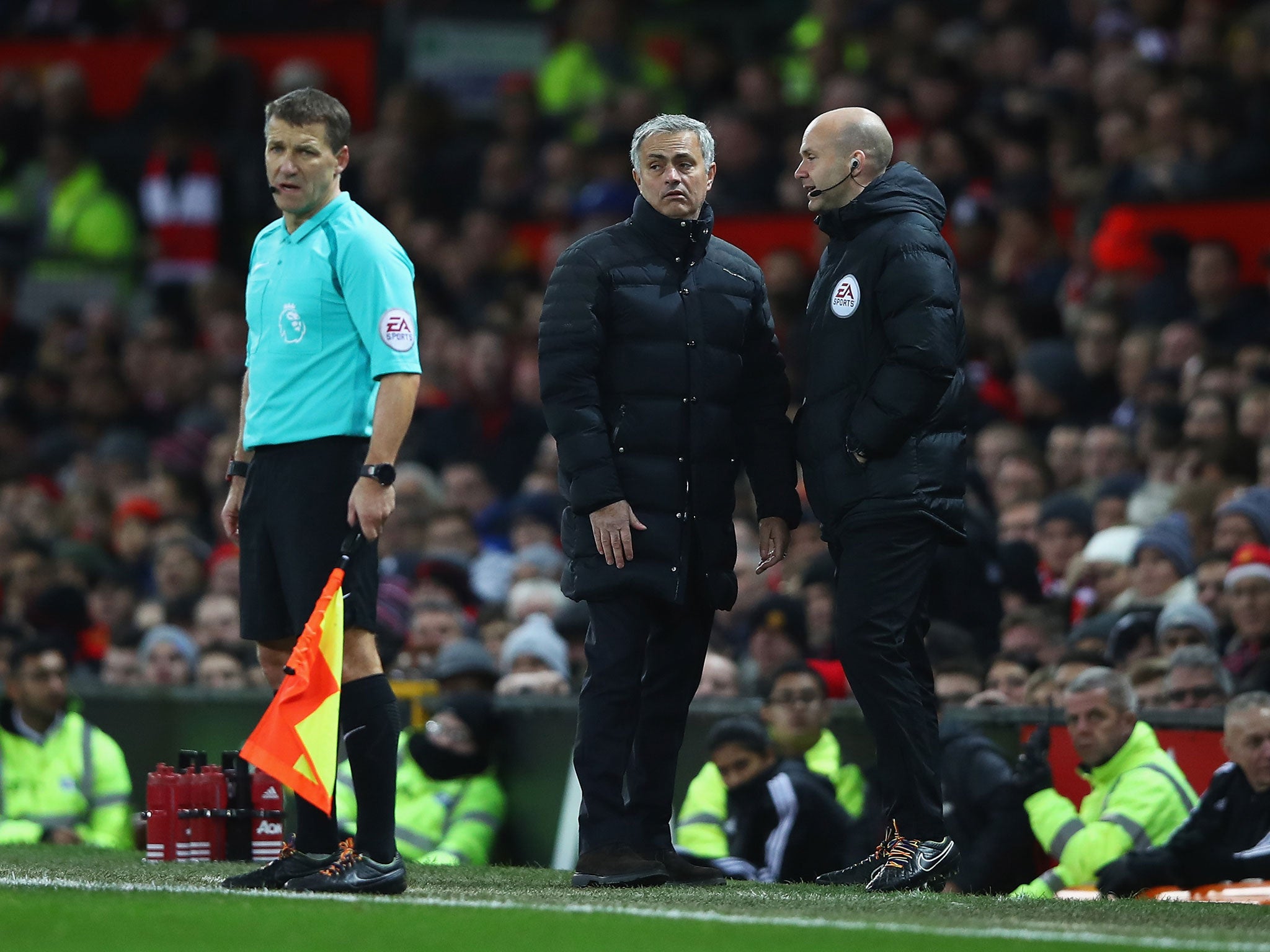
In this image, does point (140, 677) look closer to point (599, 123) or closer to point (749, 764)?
point (749, 764)

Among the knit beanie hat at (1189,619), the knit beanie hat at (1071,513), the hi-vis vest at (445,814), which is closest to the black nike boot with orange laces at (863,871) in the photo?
the knit beanie hat at (1189,619)

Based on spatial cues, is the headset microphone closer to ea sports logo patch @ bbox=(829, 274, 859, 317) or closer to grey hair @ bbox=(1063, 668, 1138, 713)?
ea sports logo patch @ bbox=(829, 274, 859, 317)

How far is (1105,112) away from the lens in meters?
13.8

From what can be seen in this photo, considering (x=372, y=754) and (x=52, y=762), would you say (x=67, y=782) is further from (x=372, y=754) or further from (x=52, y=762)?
(x=372, y=754)

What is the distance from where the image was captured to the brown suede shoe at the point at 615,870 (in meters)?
6.70

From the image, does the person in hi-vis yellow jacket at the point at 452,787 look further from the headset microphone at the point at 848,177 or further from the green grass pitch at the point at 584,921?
the headset microphone at the point at 848,177

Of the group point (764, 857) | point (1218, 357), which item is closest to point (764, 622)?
point (764, 857)

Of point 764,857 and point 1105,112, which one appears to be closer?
point 764,857

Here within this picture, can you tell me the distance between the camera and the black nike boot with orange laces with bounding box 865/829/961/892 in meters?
6.61

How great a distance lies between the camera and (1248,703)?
7691 mm

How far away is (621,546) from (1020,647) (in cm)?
355

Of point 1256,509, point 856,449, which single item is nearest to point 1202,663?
point 1256,509

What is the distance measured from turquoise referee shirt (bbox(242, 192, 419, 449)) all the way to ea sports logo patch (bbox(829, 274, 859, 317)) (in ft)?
4.34

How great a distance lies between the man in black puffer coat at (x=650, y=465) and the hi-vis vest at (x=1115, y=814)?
5.41 ft
